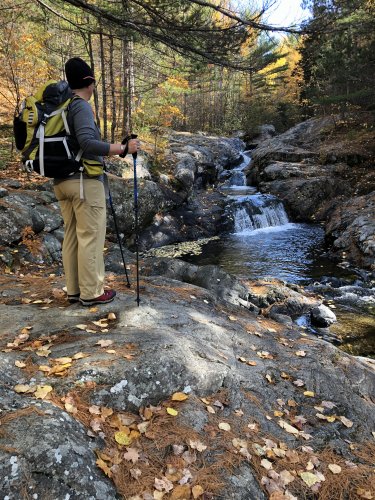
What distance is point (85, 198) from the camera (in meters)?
3.65

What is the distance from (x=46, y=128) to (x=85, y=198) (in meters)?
0.73

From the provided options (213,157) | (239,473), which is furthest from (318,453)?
(213,157)

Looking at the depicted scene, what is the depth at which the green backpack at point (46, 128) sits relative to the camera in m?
3.34

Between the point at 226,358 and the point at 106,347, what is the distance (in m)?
1.29

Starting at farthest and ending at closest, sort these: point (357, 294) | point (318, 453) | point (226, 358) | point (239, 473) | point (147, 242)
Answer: point (147, 242) < point (357, 294) < point (226, 358) < point (318, 453) < point (239, 473)

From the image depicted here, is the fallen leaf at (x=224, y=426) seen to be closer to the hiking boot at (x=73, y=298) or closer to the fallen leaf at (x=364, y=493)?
the fallen leaf at (x=364, y=493)

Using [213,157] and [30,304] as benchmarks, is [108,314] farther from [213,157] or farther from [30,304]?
[213,157]

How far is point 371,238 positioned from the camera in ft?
38.7

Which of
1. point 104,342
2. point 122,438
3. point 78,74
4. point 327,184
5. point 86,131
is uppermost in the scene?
point 78,74

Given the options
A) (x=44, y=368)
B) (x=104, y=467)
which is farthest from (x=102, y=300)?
(x=104, y=467)

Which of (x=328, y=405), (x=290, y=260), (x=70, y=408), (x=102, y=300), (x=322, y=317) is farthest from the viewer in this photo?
(x=290, y=260)

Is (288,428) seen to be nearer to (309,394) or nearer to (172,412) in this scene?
(309,394)

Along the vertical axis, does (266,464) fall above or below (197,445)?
below

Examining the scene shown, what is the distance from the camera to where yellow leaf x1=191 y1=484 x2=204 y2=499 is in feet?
7.15
